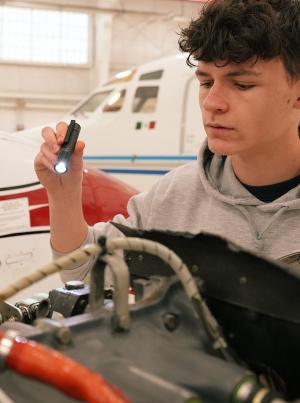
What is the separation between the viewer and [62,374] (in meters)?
0.47

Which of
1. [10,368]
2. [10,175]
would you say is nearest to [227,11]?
[10,368]

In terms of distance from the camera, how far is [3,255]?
1.84 metres

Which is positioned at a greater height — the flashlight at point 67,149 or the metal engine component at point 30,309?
the flashlight at point 67,149

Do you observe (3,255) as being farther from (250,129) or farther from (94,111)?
(94,111)

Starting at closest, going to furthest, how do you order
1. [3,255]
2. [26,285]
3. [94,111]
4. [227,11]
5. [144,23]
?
1. [26,285]
2. [227,11]
3. [3,255]
4. [94,111]
5. [144,23]

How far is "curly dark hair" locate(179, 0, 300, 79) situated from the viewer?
0.95 m

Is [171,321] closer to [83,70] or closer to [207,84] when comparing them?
[207,84]

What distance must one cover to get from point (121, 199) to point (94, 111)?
11.1ft

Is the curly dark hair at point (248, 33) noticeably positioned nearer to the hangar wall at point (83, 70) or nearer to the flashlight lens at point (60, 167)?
the flashlight lens at point (60, 167)

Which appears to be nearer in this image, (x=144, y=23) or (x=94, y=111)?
(x=94, y=111)

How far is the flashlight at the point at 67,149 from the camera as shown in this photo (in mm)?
990

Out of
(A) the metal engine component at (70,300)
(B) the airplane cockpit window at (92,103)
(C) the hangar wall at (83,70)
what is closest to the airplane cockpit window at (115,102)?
(B) the airplane cockpit window at (92,103)

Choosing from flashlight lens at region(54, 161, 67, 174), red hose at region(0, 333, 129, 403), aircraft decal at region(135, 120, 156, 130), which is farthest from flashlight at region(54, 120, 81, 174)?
aircraft decal at region(135, 120, 156, 130)

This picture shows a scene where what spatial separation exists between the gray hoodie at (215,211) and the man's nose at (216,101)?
210 millimetres
